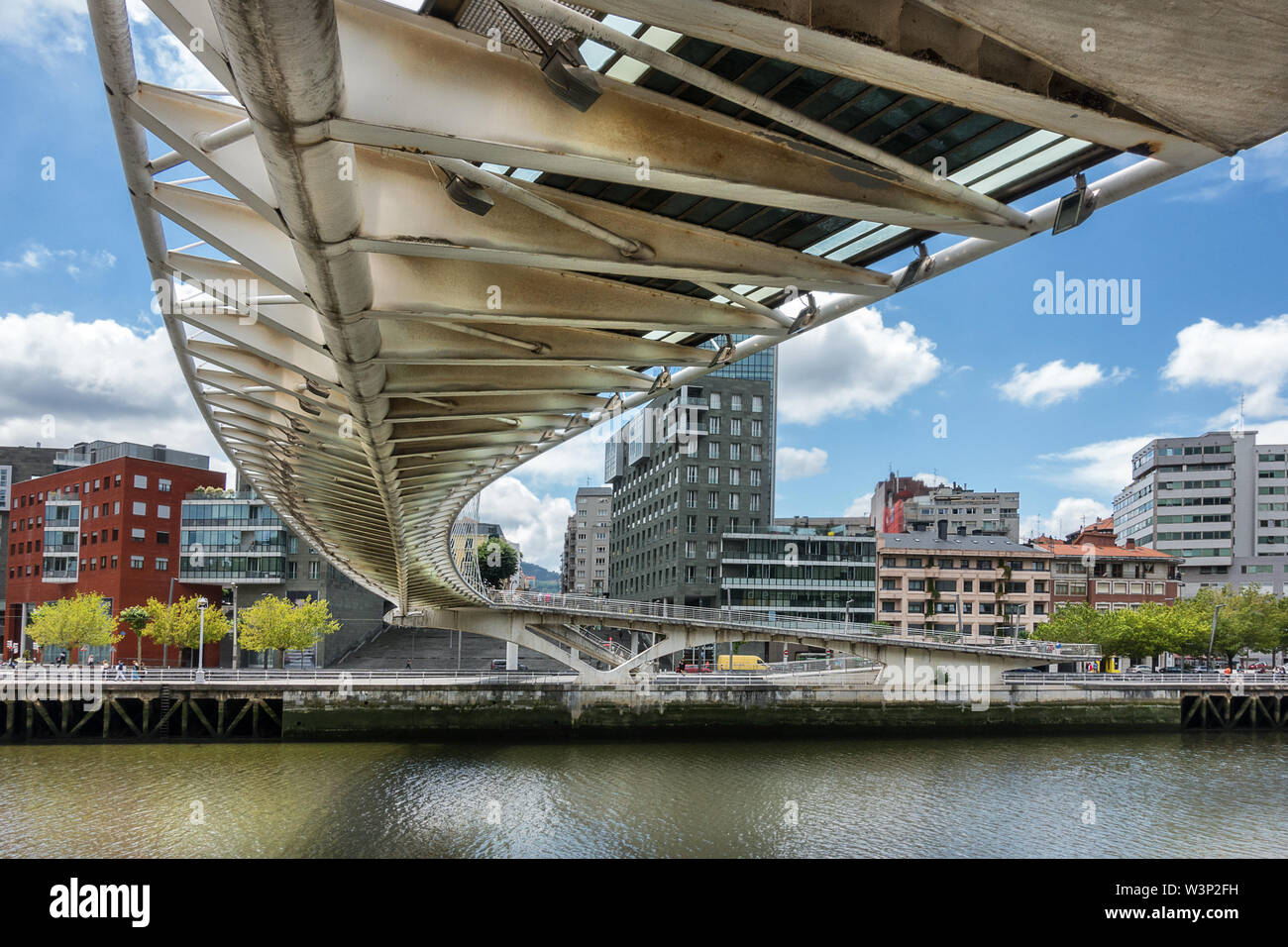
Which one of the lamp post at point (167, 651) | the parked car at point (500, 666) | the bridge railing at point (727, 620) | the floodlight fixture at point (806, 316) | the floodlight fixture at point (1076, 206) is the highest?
the floodlight fixture at point (1076, 206)

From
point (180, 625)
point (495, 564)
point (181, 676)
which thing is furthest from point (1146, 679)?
point (495, 564)

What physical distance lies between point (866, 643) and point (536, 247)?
127ft

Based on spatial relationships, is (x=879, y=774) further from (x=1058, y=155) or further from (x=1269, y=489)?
(x=1269, y=489)

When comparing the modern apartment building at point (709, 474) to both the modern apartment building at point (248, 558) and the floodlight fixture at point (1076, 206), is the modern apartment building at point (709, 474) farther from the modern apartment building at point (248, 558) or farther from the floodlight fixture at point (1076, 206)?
the floodlight fixture at point (1076, 206)

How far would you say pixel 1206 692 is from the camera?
43219mm

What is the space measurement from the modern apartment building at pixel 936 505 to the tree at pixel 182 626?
7760 centimetres

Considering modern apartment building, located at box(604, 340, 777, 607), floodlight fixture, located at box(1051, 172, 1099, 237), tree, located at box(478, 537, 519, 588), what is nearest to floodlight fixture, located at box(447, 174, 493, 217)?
floodlight fixture, located at box(1051, 172, 1099, 237)

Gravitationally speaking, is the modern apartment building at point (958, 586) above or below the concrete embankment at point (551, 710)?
above

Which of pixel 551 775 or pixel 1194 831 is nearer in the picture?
pixel 1194 831

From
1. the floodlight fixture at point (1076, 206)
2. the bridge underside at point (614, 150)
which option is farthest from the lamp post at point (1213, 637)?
the floodlight fixture at point (1076, 206)

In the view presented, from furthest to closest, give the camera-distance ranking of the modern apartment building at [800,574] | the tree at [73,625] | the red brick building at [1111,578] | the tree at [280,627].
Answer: the red brick building at [1111,578] < the modern apartment building at [800,574] < the tree at [280,627] < the tree at [73,625]

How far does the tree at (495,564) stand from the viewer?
95.4m

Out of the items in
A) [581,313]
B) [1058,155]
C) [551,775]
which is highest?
[1058,155]
